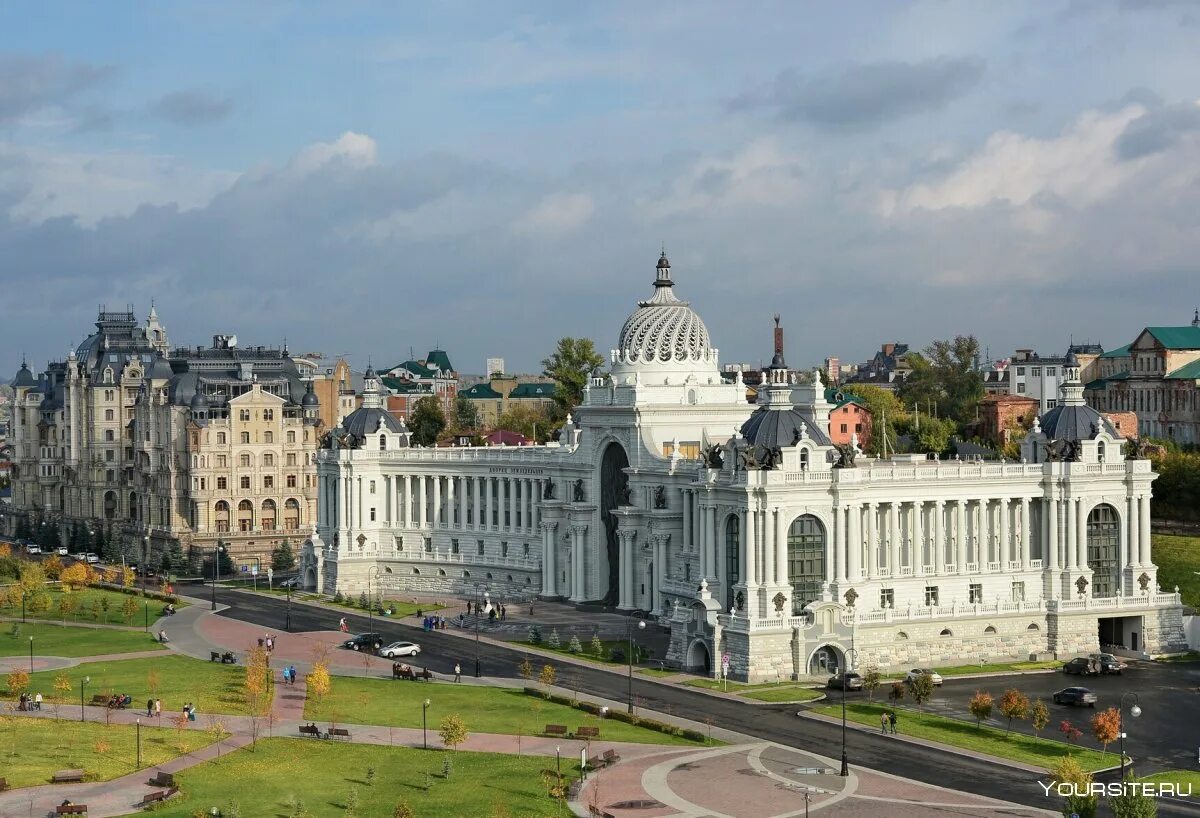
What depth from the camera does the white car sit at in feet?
376

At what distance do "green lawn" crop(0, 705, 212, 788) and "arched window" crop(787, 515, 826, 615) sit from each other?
3634cm

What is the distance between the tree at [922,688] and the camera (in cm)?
9531

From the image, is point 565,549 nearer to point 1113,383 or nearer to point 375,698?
point 375,698

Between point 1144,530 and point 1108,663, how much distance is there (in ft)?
43.6

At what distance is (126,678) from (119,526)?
85.2 meters

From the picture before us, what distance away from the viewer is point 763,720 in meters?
93.1

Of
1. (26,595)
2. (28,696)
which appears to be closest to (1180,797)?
(28,696)

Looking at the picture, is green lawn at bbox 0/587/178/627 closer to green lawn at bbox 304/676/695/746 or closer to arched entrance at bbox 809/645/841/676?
green lawn at bbox 304/676/695/746

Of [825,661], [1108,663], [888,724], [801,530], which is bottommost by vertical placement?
[888,724]

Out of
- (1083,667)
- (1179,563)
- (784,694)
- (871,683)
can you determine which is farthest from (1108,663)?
(784,694)

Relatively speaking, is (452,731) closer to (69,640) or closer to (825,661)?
(825,661)

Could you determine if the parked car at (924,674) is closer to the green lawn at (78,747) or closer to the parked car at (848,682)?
the parked car at (848,682)

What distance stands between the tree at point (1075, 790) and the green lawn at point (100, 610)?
75.9 m

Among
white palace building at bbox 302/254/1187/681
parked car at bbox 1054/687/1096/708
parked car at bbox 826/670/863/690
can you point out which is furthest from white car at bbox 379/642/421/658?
parked car at bbox 1054/687/1096/708
